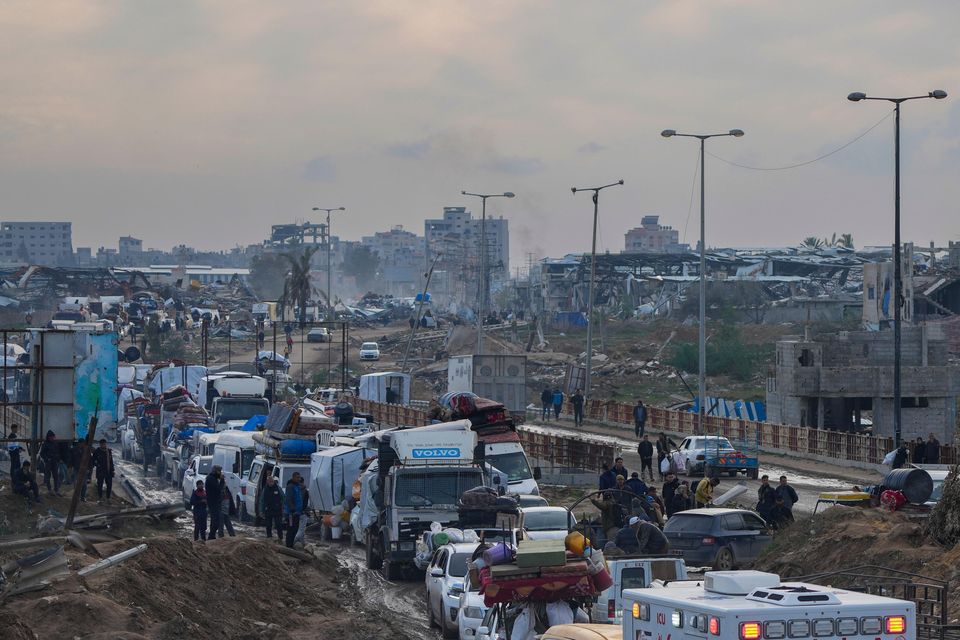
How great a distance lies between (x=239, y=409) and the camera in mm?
43875

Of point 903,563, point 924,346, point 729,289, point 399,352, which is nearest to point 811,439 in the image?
point 924,346

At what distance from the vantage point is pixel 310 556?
947 inches

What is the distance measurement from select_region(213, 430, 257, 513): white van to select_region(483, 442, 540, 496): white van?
652 centimetres

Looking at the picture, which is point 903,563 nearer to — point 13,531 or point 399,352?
point 13,531

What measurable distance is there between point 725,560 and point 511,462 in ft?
24.0

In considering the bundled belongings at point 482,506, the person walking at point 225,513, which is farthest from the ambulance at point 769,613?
the person walking at point 225,513

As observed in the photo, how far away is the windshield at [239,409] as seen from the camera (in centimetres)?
4350

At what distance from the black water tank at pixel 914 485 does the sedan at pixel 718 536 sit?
89.7 inches

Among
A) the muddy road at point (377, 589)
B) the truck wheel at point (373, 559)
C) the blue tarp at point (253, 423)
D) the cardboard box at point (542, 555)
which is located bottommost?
the muddy road at point (377, 589)

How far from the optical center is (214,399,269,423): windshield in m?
43.5

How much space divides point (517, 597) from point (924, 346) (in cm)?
4247

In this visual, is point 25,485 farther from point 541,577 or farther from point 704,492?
point 541,577

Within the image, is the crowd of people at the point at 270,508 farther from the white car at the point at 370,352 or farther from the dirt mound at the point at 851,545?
the white car at the point at 370,352

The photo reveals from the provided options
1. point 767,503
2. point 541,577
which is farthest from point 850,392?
point 541,577
